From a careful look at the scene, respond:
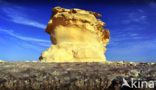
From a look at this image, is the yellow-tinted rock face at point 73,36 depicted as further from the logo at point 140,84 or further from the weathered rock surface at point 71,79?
the logo at point 140,84

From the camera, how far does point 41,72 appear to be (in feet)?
6.48

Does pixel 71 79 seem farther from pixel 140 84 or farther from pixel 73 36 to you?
pixel 73 36

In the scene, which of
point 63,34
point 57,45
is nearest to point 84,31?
point 63,34

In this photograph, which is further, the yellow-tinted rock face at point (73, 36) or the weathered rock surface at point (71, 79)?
the yellow-tinted rock face at point (73, 36)

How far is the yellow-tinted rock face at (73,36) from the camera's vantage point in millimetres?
14773

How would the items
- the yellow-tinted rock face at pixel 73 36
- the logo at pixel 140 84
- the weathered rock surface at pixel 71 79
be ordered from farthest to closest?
the yellow-tinted rock face at pixel 73 36, the weathered rock surface at pixel 71 79, the logo at pixel 140 84

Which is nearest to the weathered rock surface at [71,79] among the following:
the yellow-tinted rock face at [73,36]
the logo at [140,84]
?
the logo at [140,84]

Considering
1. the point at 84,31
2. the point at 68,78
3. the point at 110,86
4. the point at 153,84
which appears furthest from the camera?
the point at 84,31

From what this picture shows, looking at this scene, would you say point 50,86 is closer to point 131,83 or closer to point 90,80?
point 90,80

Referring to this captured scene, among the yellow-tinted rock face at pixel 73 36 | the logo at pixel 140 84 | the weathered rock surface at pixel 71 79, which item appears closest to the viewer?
the logo at pixel 140 84

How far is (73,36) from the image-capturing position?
52.8 feet

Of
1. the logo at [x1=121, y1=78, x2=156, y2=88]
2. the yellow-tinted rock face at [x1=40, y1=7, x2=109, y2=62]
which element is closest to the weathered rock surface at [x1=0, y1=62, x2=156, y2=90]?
the logo at [x1=121, y1=78, x2=156, y2=88]

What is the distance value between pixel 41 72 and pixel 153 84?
1341mm

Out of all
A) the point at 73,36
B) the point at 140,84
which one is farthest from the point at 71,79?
the point at 73,36
